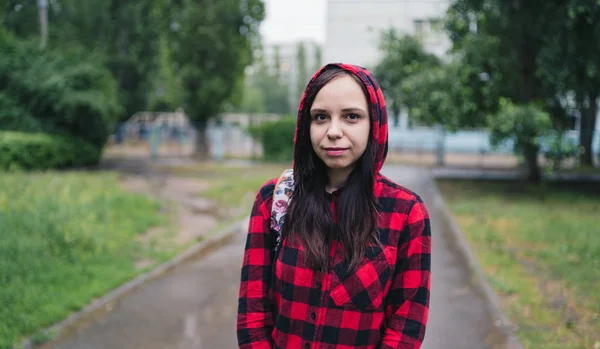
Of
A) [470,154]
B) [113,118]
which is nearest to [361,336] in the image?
[113,118]

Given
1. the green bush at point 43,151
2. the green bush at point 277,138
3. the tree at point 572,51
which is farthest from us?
the green bush at point 277,138

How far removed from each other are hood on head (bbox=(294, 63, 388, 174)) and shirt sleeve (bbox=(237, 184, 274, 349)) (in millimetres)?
369

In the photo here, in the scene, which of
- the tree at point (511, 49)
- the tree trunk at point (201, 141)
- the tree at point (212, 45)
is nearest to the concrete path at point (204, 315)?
the tree at point (511, 49)

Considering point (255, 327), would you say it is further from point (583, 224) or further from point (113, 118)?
point (113, 118)

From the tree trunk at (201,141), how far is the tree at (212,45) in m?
1.14

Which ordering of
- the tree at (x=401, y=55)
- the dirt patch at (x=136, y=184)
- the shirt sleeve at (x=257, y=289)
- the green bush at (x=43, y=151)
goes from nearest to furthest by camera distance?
1. the shirt sleeve at (x=257, y=289)
2. the dirt patch at (x=136, y=184)
3. the green bush at (x=43, y=151)
4. the tree at (x=401, y=55)

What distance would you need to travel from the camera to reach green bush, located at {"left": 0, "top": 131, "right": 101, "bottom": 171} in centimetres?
1391

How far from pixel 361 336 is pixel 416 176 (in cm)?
1511

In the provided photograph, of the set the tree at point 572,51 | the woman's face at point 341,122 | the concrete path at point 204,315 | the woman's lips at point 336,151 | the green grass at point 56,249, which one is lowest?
the concrete path at point 204,315

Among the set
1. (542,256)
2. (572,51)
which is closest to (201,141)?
(572,51)

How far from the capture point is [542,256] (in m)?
7.05

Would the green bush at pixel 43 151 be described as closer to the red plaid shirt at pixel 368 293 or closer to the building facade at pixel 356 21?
the red plaid shirt at pixel 368 293

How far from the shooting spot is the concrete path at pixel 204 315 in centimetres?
449

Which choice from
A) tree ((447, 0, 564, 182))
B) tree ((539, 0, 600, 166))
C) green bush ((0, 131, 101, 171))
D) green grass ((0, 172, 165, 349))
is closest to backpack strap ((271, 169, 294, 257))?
green grass ((0, 172, 165, 349))
